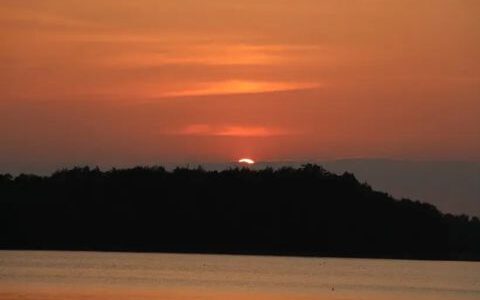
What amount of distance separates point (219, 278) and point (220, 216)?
120 ft

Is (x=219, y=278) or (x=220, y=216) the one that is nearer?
(x=219, y=278)

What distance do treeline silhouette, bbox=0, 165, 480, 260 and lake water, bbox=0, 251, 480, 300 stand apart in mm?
2221

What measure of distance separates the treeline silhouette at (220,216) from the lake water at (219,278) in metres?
2.22

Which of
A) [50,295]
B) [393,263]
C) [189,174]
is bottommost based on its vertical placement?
[50,295]

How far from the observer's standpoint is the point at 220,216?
387ft

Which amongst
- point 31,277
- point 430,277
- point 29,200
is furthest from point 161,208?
point 31,277

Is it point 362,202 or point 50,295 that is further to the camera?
point 362,202

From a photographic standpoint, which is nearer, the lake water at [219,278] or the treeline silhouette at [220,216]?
the lake water at [219,278]

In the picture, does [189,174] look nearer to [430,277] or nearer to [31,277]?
[430,277]

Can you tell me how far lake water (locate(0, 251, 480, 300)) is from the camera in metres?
63.9

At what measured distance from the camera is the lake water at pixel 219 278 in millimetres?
63875

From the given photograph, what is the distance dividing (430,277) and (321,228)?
20732 mm

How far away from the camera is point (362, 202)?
11881cm

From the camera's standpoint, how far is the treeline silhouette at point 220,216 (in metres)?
117
